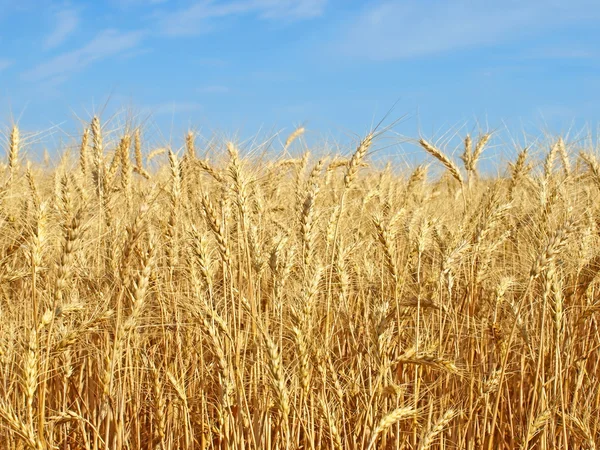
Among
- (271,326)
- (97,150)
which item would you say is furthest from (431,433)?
(97,150)

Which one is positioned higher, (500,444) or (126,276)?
(126,276)

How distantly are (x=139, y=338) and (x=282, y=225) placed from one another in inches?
37.0

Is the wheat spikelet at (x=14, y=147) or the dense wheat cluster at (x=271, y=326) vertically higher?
the wheat spikelet at (x=14, y=147)

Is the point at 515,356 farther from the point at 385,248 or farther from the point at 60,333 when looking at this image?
the point at 60,333

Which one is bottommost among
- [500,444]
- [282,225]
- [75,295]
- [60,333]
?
[500,444]

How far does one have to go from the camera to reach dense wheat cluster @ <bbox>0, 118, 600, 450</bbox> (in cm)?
221

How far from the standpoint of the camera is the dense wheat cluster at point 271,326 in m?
2.21

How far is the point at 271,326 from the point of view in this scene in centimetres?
287

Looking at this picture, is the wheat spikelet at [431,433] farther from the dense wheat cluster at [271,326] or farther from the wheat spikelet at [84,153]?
the wheat spikelet at [84,153]

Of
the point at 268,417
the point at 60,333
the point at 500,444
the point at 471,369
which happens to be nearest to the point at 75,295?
the point at 60,333

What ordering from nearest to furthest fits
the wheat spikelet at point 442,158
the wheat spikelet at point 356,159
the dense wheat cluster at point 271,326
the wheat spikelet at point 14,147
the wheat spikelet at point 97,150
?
the dense wheat cluster at point 271,326 < the wheat spikelet at point 356,159 < the wheat spikelet at point 97,150 < the wheat spikelet at point 442,158 < the wheat spikelet at point 14,147

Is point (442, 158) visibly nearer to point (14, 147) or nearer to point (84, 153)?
point (84, 153)

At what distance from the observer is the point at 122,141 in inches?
138

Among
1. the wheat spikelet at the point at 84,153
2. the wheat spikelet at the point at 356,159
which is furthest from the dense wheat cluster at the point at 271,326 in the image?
the wheat spikelet at the point at 84,153
